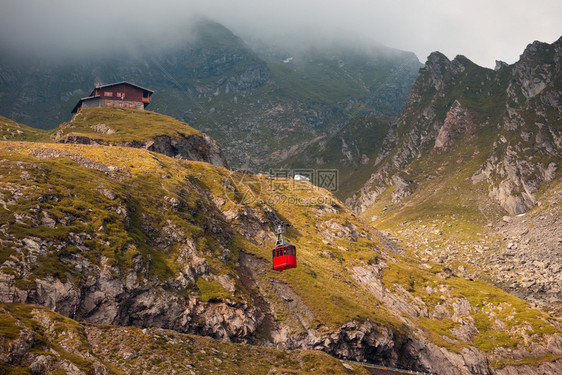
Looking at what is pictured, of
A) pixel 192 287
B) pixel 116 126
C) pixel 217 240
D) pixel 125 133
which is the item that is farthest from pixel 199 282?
pixel 116 126

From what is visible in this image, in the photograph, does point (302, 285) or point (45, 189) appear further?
point (302, 285)

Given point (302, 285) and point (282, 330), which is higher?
point (302, 285)

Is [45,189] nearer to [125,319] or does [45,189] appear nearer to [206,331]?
[125,319]

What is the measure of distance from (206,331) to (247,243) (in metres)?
42.3

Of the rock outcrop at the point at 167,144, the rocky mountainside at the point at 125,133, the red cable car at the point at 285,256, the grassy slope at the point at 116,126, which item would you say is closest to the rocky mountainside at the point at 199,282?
the grassy slope at the point at 116,126

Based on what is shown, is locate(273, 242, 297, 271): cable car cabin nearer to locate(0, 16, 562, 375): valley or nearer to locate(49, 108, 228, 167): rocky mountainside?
locate(0, 16, 562, 375): valley

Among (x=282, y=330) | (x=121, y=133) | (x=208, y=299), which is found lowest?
(x=282, y=330)

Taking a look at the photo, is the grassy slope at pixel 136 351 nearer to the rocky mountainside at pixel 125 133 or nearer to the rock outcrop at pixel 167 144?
the rock outcrop at pixel 167 144

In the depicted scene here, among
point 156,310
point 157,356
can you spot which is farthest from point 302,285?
point 157,356

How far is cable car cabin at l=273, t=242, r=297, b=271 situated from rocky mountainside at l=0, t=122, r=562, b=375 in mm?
21510

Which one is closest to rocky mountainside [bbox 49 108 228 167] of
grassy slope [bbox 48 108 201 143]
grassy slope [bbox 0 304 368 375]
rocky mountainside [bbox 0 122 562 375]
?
grassy slope [bbox 48 108 201 143]

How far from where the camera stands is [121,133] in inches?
6639

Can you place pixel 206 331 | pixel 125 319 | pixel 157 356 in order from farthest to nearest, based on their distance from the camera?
pixel 206 331 → pixel 125 319 → pixel 157 356

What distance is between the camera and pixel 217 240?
12000 cm
